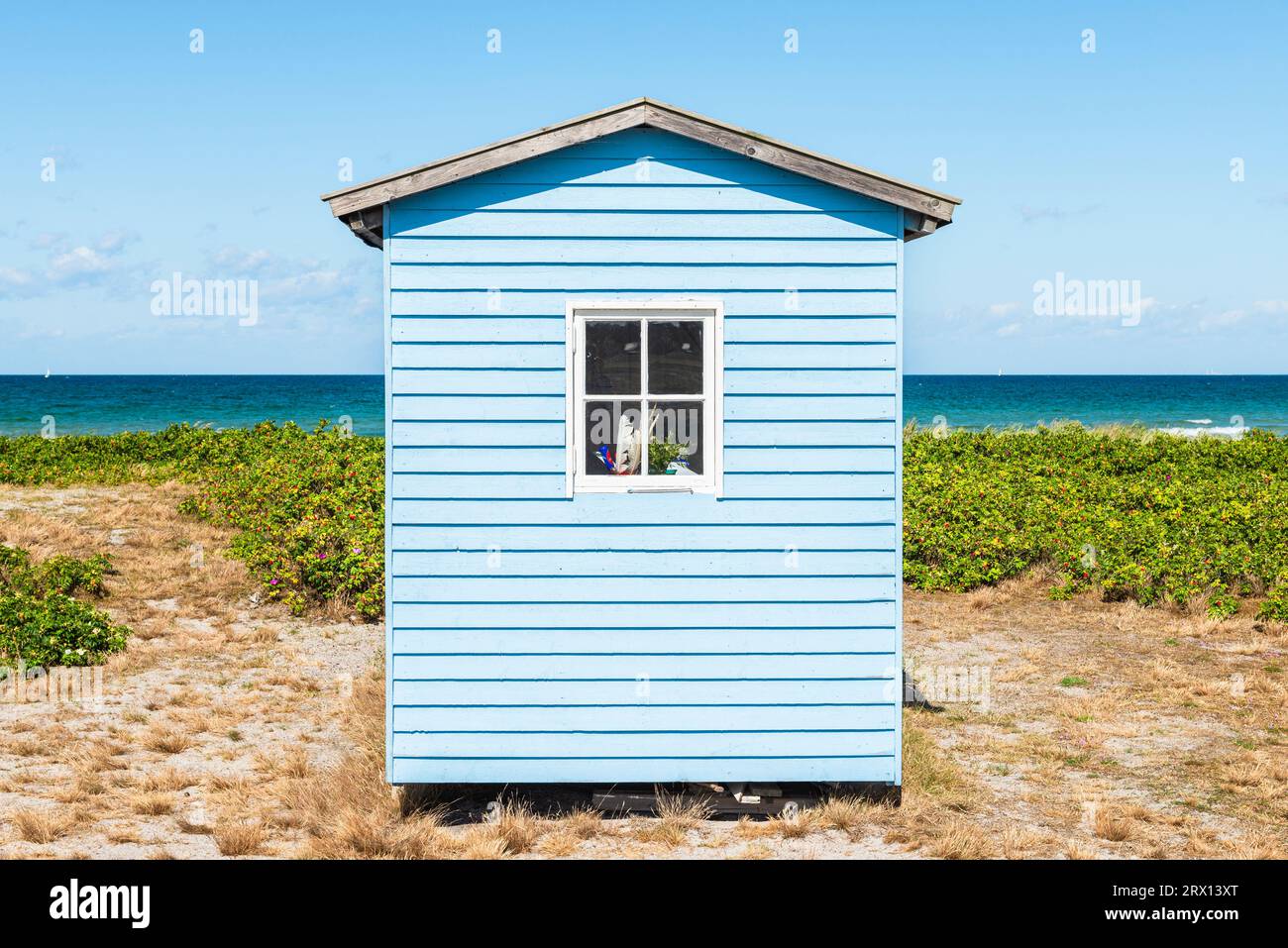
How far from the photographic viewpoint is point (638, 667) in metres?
6.62

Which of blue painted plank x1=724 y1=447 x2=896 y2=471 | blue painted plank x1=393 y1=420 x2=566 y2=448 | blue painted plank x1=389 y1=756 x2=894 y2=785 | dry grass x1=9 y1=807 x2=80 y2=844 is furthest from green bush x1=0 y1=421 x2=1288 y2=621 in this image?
blue painted plank x1=724 y1=447 x2=896 y2=471

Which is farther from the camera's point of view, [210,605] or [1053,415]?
[1053,415]

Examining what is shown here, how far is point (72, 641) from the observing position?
410 inches

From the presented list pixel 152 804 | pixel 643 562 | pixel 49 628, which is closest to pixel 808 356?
pixel 643 562

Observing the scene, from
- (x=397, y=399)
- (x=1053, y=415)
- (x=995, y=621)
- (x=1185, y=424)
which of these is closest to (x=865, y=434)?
(x=397, y=399)

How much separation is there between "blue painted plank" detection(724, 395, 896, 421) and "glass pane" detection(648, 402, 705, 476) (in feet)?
0.94

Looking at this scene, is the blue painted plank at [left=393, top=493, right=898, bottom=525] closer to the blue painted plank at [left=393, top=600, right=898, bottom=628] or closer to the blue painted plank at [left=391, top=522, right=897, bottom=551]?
the blue painted plank at [left=391, top=522, right=897, bottom=551]

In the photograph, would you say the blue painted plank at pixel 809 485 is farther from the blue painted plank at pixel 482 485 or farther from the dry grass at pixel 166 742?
the dry grass at pixel 166 742

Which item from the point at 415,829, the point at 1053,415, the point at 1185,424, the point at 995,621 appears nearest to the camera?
the point at 415,829

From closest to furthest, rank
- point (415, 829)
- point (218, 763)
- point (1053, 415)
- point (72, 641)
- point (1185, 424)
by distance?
point (415, 829) → point (218, 763) → point (72, 641) → point (1185, 424) → point (1053, 415)

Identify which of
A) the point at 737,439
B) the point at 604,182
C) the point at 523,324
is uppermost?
the point at 604,182

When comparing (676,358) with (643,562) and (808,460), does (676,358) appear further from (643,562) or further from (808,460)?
(643,562)

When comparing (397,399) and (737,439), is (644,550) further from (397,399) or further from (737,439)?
(397,399)

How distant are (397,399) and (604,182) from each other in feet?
5.88
